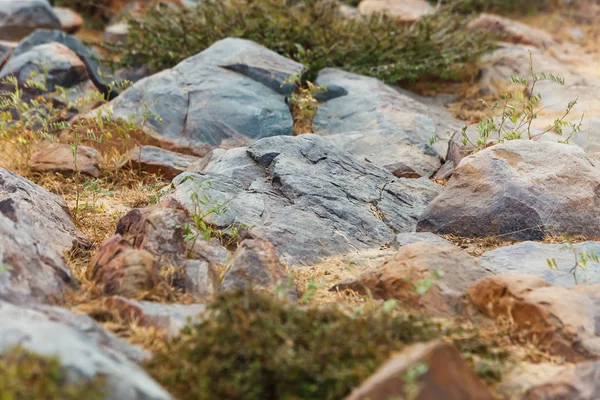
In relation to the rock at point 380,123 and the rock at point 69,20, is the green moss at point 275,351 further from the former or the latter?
the rock at point 69,20

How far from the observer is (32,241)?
3381 mm

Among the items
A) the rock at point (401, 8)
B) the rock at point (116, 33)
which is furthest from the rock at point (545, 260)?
the rock at point (116, 33)

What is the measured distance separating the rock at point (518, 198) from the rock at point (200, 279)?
4.90 ft

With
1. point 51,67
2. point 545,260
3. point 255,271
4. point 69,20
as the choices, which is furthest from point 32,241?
point 69,20

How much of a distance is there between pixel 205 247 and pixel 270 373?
1503 millimetres

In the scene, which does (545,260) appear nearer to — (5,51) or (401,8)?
(5,51)

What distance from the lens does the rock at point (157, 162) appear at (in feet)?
17.9

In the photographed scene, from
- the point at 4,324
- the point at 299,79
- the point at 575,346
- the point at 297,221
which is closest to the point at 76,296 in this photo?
the point at 4,324

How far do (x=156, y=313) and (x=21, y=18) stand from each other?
807 cm

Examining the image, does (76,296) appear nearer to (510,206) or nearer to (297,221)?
(297,221)

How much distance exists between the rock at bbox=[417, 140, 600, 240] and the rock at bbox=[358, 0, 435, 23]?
5.27m

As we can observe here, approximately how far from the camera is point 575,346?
2910 mm

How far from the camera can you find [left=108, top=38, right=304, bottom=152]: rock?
5.85 m

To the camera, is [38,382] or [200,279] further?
[200,279]
